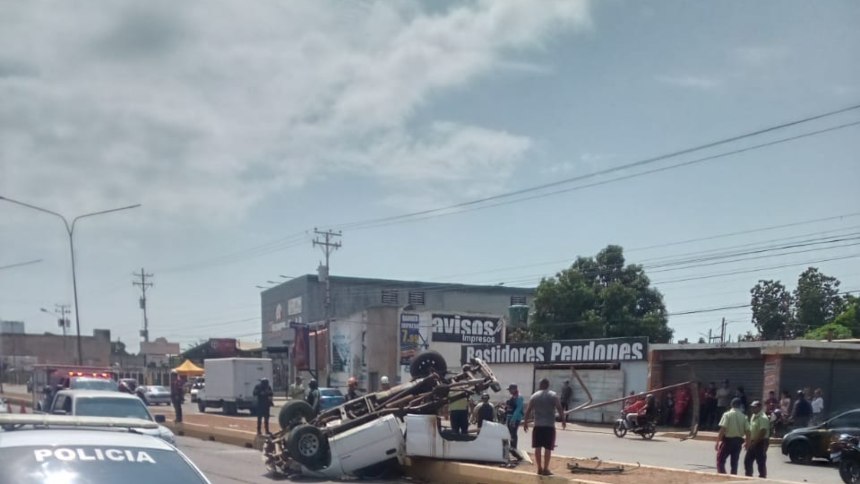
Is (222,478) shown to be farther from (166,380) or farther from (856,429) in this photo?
(166,380)

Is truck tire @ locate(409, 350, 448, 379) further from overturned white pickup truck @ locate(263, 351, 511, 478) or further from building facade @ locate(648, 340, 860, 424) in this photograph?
building facade @ locate(648, 340, 860, 424)

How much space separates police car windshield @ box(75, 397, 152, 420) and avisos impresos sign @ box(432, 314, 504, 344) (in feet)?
130

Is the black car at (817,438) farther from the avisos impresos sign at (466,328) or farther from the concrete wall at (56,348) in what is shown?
the concrete wall at (56,348)

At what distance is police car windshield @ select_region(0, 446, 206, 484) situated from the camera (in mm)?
5277

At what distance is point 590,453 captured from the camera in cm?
2289

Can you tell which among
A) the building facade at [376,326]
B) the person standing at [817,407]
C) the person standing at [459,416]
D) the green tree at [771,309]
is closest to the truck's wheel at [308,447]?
the person standing at [459,416]

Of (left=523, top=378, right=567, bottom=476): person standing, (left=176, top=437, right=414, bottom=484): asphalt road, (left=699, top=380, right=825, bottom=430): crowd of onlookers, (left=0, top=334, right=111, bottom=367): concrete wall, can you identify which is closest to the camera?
(left=523, top=378, right=567, bottom=476): person standing

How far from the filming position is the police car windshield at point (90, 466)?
17.3 feet

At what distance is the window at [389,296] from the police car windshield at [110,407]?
63.2 m

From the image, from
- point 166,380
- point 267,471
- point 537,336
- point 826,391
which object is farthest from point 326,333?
point 267,471

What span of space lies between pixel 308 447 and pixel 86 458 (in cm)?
1074

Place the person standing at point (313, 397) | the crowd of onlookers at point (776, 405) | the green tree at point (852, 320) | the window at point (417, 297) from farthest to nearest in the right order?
the window at point (417, 297) → the green tree at point (852, 320) → the crowd of onlookers at point (776, 405) → the person standing at point (313, 397)

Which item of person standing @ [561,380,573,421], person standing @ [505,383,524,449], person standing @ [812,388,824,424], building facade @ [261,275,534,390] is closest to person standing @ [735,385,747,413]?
person standing @ [812,388,824,424]

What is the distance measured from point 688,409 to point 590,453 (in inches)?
432
